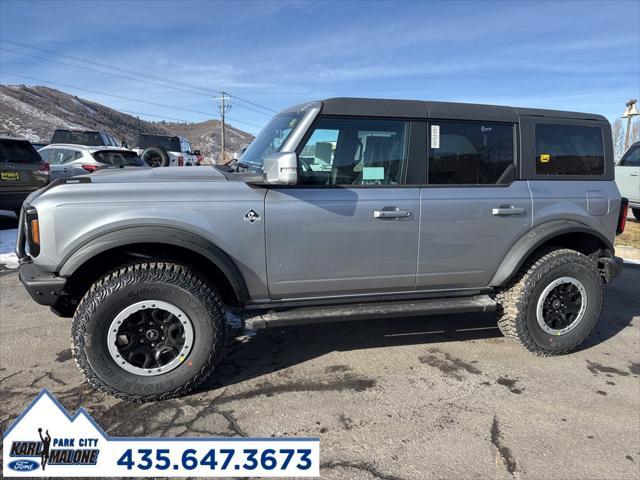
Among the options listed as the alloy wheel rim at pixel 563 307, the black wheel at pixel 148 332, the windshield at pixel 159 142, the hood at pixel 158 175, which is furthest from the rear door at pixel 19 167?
the windshield at pixel 159 142

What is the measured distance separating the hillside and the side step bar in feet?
106

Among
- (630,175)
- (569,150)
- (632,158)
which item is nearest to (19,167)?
(569,150)

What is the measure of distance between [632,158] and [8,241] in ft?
46.7

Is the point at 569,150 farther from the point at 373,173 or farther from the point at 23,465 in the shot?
the point at 23,465

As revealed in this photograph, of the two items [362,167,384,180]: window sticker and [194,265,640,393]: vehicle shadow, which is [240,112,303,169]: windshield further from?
[194,265,640,393]: vehicle shadow

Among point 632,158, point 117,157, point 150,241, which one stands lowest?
point 150,241

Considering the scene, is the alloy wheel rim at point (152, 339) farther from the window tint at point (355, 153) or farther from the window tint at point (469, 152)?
the window tint at point (469, 152)

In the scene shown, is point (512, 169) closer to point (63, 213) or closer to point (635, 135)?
point (63, 213)

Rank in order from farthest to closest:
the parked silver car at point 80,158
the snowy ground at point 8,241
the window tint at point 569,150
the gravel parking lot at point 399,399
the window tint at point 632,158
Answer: the window tint at point 632,158 < the parked silver car at point 80,158 < the snowy ground at point 8,241 < the window tint at point 569,150 < the gravel parking lot at point 399,399

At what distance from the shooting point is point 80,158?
11172 millimetres

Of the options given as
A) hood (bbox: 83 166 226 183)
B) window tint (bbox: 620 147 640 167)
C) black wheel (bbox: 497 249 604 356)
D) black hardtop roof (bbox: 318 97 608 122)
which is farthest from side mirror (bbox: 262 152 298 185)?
window tint (bbox: 620 147 640 167)

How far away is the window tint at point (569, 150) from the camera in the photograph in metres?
3.84

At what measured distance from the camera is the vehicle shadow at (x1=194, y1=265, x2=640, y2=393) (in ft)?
11.5

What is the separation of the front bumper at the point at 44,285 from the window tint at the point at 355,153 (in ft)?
5.78
